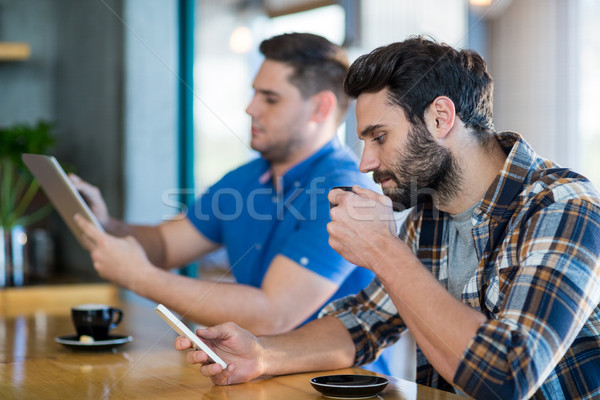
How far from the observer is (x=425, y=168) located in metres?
1.16

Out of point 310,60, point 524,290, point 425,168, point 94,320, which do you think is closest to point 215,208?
point 310,60

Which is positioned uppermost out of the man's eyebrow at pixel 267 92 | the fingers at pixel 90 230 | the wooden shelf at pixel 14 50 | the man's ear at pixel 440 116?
the wooden shelf at pixel 14 50

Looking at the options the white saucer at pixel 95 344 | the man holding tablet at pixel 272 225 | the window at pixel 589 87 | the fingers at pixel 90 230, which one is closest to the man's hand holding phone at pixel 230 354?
the white saucer at pixel 95 344

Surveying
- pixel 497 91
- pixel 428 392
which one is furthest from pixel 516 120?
pixel 428 392

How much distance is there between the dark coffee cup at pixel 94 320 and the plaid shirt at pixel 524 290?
0.45m

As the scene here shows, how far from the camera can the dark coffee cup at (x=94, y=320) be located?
4.37ft

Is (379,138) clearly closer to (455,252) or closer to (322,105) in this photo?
(455,252)

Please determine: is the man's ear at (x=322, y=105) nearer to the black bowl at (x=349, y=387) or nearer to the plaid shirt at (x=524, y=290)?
the plaid shirt at (x=524, y=290)

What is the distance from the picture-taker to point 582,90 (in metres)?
2.61

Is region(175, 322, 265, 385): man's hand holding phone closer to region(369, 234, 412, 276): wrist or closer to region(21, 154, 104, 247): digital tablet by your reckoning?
region(369, 234, 412, 276): wrist

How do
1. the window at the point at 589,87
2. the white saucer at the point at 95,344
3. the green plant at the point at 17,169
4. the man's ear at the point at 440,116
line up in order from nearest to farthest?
the man's ear at the point at 440,116 < the white saucer at the point at 95,344 < the window at the point at 589,87 < the green plant at the point at 17,169

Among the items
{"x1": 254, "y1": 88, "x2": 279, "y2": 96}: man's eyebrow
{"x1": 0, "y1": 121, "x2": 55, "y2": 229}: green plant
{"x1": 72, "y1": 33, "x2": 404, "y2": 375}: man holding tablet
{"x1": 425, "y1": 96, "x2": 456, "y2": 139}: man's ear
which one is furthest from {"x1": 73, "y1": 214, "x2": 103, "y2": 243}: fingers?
{"x1": 0, "y1": 121, "x2": 55, "y2": 229}: green plant

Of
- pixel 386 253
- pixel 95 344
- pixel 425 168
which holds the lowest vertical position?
pixel 95 344

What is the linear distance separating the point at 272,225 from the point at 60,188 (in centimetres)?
50
